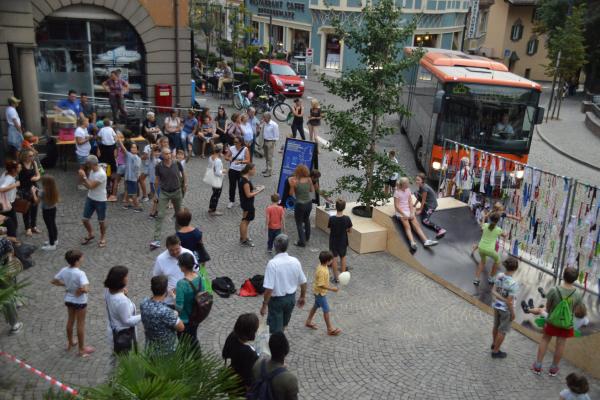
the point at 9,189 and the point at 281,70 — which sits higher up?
the point at 9,189

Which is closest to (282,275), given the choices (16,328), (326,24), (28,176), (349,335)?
(349,335)

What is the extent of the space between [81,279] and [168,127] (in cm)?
978

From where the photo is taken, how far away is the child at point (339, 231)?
10.3 meters

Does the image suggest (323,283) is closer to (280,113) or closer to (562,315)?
(562,315)

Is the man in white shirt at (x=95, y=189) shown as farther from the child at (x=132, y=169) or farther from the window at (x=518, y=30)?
the window at (x=518, y=30)

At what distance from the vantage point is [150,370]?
4543 mm

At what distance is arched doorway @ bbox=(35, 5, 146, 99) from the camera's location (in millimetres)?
18641

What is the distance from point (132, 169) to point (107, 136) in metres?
1.39

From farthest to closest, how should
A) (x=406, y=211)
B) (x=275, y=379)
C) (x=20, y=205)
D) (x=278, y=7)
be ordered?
(x=278, y=7), (x=406, y=211), (x=20, y=205), (x=275, y=379)

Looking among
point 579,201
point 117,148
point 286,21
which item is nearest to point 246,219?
point 117,148

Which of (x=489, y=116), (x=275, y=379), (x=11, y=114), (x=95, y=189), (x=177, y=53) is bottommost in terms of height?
(x=95, y=189)

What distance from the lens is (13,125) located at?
1496 cm

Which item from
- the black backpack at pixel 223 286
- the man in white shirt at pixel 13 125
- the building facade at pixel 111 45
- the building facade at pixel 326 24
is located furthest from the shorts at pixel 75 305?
the building facade at pixel 326 24

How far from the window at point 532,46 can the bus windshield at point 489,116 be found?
40.5 meters
